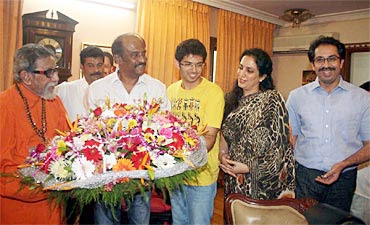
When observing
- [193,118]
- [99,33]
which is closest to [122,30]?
[99,33]

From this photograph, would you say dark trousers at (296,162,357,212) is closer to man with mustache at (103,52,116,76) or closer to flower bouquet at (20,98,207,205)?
flower bouquet at (20,98,207,205)

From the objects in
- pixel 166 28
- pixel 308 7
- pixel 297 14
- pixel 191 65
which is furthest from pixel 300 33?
pixel 191 65

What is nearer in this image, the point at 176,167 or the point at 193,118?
the point at 176,167

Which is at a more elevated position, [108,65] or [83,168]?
[108,65]

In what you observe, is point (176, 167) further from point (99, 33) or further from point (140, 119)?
point (99, 33)

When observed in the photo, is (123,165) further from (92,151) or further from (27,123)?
(27,123)

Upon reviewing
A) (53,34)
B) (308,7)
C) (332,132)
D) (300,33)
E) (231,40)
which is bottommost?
(332,132)

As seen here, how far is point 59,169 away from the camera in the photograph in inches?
43.2

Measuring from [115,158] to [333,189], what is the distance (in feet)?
5.08

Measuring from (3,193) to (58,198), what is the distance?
1.51ft

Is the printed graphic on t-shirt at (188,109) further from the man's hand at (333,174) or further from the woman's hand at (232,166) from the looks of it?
the man's hand at (333,174)

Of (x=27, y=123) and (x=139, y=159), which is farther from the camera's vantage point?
(x=27, y=123)

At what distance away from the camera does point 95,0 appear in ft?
13.3

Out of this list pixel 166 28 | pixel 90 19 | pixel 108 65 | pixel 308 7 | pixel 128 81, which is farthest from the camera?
pixel 308 7
